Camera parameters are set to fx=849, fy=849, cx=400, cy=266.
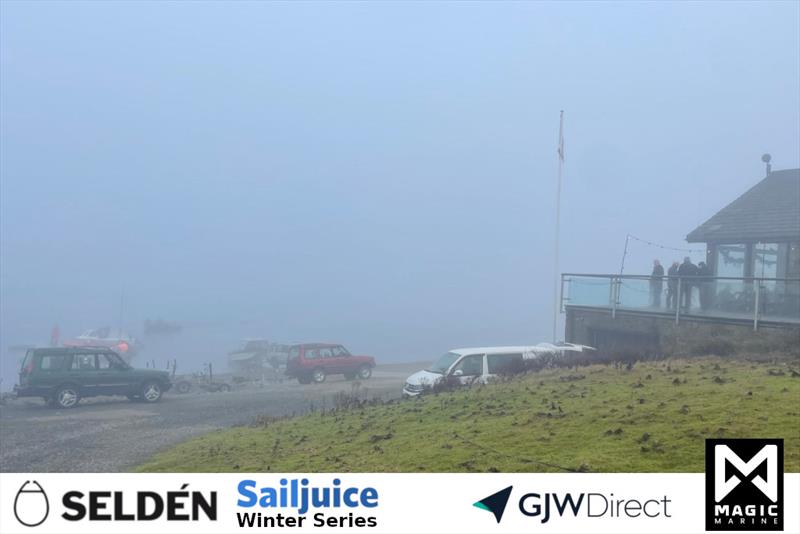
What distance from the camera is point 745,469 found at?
295 inches

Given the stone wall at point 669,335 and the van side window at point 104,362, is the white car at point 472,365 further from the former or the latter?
the van side window at point 104,362

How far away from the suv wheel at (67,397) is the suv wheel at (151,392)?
6.72 feet

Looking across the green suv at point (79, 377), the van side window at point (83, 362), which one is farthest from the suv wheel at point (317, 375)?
the van side window at point (83, 362)

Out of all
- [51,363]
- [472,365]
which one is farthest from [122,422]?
[472,365]

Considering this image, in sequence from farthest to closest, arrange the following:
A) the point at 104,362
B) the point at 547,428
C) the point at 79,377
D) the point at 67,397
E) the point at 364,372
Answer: the point at 364,372 < the point at 104,362 < the point at 79,377 < the point at 67,397 < the point at 547,428

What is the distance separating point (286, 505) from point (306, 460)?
148 inches

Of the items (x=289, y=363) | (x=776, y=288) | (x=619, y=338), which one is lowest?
(x=289, y=363)

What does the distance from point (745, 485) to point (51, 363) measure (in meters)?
20.9

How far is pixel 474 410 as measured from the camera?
45.7ft

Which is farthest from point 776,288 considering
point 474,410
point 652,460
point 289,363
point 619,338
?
point 289,363

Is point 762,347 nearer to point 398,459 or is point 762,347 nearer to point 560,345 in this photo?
point 560,345

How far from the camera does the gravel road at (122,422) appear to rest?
47.3 feet

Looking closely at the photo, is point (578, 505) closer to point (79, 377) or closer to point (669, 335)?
point (669, 335)

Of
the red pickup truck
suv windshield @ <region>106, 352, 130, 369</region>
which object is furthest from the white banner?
the red pickup truck
